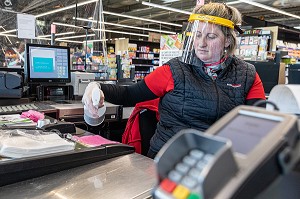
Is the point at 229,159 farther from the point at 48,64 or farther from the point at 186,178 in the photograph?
the point at 48,64

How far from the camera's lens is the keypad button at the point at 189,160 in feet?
1.14

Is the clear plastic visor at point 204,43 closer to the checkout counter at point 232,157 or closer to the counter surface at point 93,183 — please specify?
the counter surface at point 93,183

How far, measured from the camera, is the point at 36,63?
251cm

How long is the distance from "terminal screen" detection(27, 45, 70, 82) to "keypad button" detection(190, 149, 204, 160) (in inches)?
94.4

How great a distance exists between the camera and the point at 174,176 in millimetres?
346

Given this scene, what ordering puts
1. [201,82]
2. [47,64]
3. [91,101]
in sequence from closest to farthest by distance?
[91,101], [201,82], [47,64]

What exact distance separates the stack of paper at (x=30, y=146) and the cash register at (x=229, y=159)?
77 cm

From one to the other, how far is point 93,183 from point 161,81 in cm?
76

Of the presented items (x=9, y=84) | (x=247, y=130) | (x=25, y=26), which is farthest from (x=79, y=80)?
(x=247, y=130)

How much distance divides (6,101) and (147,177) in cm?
169

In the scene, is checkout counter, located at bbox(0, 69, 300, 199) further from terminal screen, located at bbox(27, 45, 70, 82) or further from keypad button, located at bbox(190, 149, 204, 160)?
terminal screen, located at bbox(27, 45, 70, 82)

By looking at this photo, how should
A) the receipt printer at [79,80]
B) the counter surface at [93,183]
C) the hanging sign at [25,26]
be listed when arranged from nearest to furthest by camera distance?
the counter surface at [93,183] → the receipt printer at [79,80] → the hanging sign at [25,26]

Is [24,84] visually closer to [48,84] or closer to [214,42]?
[48,84]

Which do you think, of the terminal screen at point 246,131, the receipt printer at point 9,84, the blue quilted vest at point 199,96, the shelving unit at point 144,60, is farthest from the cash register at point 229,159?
the shelving unit at point 144,60
